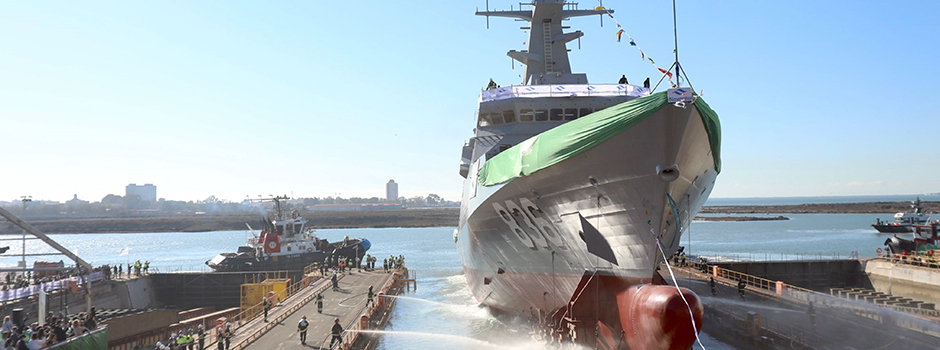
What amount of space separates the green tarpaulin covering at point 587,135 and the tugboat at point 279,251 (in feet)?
106

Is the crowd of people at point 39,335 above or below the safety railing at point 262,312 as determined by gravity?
above

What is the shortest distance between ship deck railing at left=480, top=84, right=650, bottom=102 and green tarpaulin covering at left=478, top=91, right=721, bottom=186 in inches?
207

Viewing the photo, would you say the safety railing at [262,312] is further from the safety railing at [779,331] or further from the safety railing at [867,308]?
the safety railing at [867,308]

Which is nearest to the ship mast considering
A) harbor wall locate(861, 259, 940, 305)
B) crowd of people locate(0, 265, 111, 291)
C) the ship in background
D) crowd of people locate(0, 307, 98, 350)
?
the ship in background

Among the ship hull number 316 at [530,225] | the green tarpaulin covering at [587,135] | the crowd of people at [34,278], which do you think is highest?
the green tarpaulin covering at [587,135]

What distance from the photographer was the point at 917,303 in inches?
1040

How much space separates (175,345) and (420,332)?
10.4 m

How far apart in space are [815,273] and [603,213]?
95.9 feet

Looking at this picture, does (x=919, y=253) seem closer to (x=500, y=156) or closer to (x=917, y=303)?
(x=917, y=303)

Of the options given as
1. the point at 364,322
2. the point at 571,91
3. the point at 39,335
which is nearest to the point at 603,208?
the point at 571,91

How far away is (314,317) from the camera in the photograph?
23609 mm

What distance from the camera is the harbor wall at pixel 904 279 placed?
90.5ft

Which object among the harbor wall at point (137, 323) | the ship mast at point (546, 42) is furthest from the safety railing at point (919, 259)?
the harbor wall at point (137, 323)

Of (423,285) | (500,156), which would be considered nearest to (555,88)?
(500,156)
